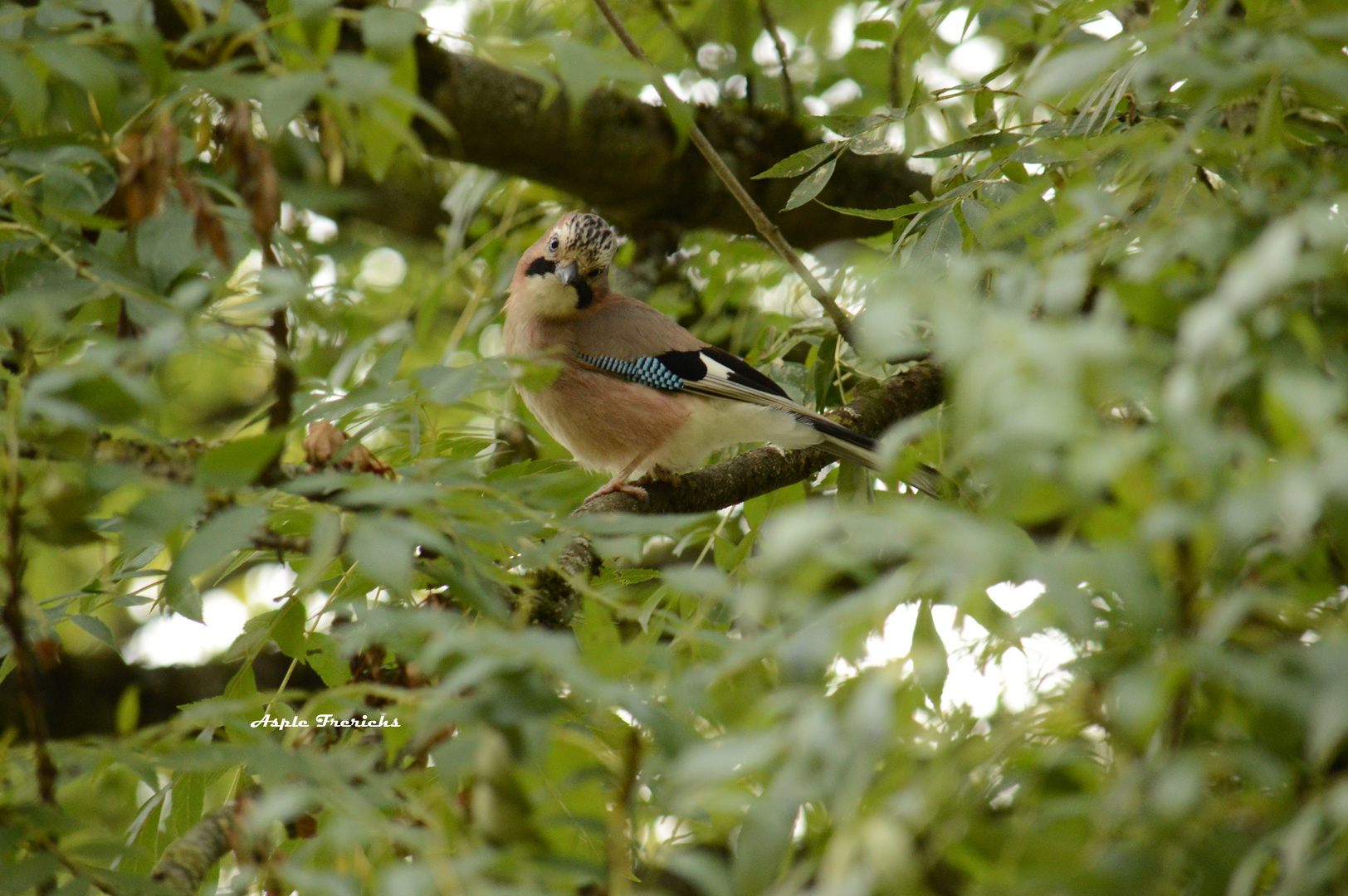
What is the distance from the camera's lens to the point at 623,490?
3359mm

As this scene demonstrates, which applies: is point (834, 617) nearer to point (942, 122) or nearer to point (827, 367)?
point (827, 367)

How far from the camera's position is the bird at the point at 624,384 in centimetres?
383

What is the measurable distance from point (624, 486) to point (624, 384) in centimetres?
60

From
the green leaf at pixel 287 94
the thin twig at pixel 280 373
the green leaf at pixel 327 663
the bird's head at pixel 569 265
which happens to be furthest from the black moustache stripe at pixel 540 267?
the green leaf at pixel 287 94

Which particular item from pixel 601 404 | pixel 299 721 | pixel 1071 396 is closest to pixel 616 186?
pixel 601 404

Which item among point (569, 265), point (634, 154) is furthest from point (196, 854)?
point (634, 154)

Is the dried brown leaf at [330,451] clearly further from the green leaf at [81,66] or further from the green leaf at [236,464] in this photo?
the green leaf at [81,66]

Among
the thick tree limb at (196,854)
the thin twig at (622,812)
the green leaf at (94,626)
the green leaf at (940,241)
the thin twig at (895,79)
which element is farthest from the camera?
the thin twig at (895,79)

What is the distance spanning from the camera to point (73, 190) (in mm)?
1930

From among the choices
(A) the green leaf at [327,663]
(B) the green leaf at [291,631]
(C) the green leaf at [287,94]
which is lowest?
(A) the green leaf at [327,663]

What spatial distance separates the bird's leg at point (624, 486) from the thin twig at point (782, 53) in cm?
156

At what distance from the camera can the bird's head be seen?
4.00m

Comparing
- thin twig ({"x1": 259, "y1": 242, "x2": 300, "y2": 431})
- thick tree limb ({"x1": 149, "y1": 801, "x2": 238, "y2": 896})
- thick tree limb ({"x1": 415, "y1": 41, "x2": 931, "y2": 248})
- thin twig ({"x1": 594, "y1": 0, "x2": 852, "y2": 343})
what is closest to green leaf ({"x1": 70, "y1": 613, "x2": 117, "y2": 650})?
thick tree limb ({"x1": 149, "y1": 801, "x2": 238, "y2": 896})

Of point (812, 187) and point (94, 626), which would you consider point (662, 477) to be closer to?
point (812, 187)
